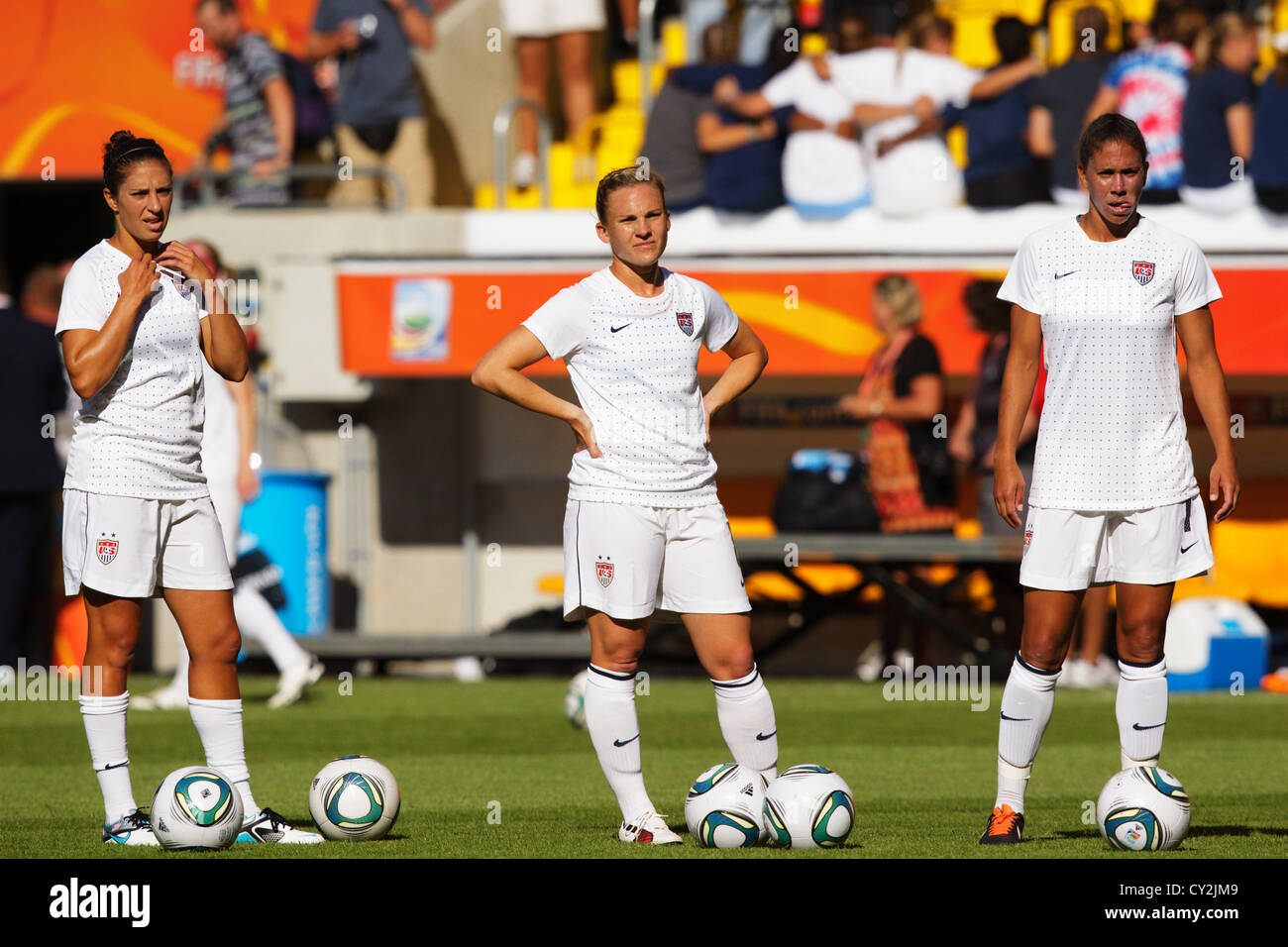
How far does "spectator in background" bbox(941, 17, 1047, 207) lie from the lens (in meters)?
13.9

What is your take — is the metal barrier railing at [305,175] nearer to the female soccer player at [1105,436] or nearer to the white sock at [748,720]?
the white sock at [748,720]

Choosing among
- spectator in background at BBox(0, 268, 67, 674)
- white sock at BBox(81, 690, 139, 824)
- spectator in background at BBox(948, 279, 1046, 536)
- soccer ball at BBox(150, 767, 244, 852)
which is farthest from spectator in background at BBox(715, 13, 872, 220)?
soccer ball at BBox(150, 767, 244, 852)

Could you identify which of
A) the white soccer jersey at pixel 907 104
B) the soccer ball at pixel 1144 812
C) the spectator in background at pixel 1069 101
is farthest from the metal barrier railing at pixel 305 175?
the soccer ball at pixel 1144 812

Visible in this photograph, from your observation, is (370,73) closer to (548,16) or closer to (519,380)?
(548,16)

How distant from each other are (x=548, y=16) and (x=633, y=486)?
36.4 feet

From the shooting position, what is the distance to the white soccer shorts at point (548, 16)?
54.1ft

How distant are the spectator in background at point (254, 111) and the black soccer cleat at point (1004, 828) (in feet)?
32.8

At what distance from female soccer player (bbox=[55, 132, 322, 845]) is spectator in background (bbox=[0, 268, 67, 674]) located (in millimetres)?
7131

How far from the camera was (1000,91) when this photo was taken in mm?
13930

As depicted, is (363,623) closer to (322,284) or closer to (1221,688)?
(322,284)

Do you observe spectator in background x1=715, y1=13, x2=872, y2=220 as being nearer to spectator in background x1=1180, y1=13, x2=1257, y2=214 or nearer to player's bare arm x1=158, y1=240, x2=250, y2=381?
spectator in background x1=1180, y1=13, x2=1257, y2=214
